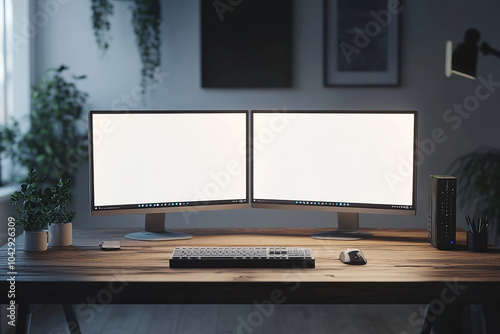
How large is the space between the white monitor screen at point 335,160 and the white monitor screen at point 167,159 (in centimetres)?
9

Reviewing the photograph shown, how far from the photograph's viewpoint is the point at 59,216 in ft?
6.61

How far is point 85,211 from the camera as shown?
3.53 m

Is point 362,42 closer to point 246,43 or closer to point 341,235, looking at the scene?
point 246,43

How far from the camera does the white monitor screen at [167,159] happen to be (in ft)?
6.86

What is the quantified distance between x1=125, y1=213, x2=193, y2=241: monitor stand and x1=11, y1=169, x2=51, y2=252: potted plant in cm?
32

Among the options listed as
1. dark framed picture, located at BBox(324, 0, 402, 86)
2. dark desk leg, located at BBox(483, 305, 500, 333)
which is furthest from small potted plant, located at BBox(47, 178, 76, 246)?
dark framed picture, located at BBox(324, 0, 402, 86)

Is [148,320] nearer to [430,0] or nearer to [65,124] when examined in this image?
[65,124]

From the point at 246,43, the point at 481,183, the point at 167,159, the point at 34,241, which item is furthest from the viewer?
the point at 246,43

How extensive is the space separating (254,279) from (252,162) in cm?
68

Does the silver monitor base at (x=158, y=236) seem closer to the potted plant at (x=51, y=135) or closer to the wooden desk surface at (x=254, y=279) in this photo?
the wooden desk surface at (x=254, y=279)

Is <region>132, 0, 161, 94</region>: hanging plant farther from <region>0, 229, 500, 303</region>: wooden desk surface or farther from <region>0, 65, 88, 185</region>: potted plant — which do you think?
<region>0, 229, 500, 303</region>: wooden desk surface

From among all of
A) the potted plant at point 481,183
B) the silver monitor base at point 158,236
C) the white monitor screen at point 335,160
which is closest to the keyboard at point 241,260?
the silver monitor base at point 158,236

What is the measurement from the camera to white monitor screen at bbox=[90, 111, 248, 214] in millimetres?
2090

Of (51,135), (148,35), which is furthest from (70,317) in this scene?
(148,35)
